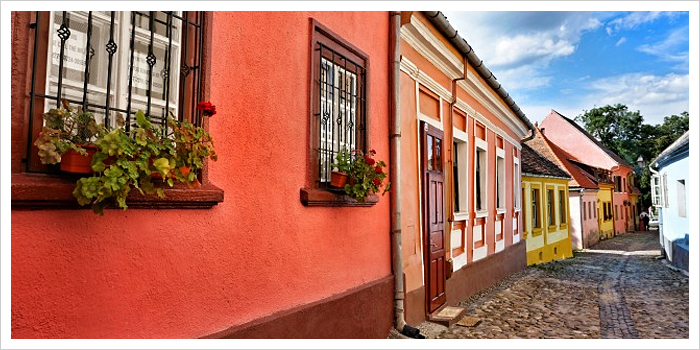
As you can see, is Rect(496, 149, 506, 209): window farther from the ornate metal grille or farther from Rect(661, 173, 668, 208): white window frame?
the ornate metal grille

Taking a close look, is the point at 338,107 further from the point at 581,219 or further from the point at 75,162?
the point at 581,219

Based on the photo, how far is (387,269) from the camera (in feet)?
17.5

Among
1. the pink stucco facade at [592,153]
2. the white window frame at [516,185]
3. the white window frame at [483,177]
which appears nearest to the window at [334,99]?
the white window frame at [483,177]

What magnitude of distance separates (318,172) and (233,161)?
1.11 metres

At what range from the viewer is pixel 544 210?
1561 cm

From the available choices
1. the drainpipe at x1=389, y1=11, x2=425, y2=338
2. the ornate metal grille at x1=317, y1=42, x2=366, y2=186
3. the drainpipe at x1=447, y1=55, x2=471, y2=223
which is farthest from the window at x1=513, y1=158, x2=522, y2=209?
the ornate metal grille at x1=317, y1=42, x2=366, y2=186

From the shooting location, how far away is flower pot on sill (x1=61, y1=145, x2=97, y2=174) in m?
2.20

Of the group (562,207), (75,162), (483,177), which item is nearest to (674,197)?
(562,207)

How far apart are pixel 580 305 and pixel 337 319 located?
580 cm

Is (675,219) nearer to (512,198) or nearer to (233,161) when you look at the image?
(512,198)

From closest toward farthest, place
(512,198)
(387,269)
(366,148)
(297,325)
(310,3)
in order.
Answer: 1. (297,325)
2. (310,3)
3. (366,148)
4. (387,269)
5. (512,198)

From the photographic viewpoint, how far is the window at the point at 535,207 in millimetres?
14969

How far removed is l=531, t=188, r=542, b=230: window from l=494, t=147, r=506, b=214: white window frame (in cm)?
424

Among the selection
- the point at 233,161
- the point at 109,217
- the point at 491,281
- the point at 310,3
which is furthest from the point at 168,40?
the point at 491,281
